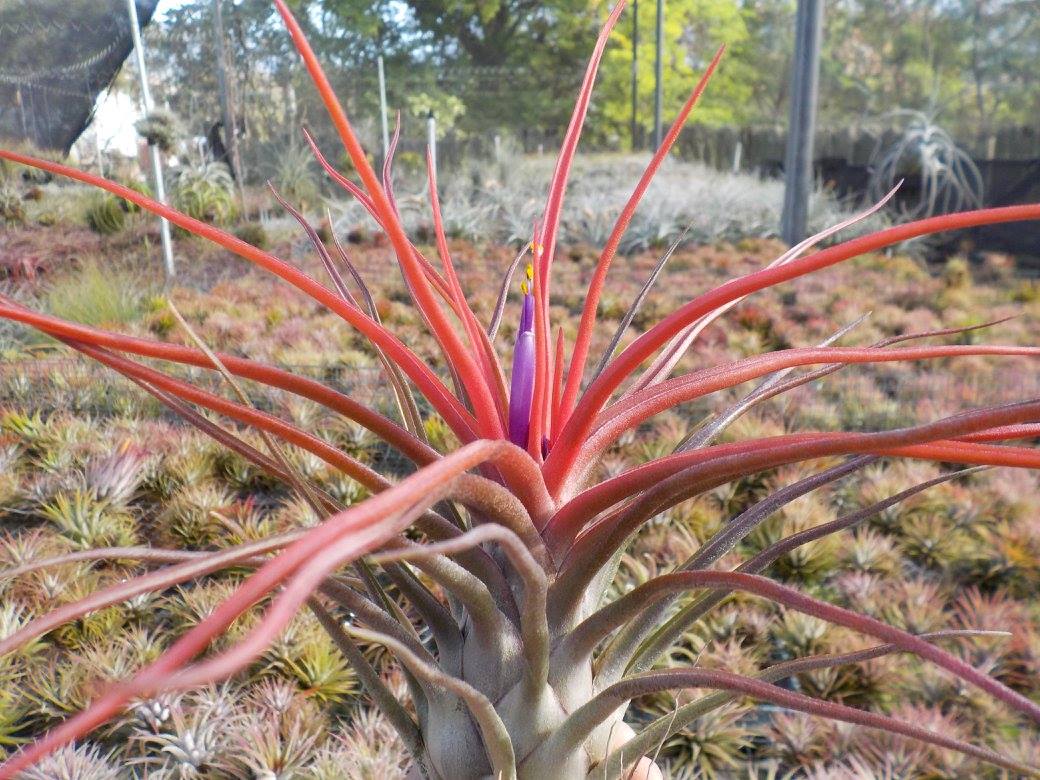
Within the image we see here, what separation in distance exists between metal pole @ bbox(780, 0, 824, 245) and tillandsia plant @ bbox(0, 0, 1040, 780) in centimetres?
316

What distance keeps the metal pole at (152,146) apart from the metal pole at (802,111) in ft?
8.17

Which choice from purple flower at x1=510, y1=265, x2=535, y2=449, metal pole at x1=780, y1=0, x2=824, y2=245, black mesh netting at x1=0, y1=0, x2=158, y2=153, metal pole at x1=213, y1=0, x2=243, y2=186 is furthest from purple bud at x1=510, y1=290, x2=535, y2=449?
metal pole at x1=780, y1=0, x2=824, y2=245

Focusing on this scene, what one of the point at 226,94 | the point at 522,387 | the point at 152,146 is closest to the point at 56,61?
the point at 152,146

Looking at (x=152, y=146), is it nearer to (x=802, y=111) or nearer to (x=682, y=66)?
(x=802, y=111)

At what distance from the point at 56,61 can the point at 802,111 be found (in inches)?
107

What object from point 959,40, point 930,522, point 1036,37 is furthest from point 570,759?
point 959,40

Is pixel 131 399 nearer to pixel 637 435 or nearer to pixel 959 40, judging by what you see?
pixel 637 435

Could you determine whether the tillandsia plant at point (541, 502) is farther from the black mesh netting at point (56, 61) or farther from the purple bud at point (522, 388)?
the black mesh netting at point (56, 61)

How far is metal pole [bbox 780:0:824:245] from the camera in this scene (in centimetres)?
299

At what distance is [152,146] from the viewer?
2.06 meters

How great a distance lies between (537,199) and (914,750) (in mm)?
3643

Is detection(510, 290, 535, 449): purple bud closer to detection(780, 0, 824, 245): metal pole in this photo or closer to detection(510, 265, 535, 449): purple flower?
detection(510, 265, 535, 449): purple flower

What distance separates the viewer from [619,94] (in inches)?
343

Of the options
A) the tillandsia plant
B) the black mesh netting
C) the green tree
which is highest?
the green tree
